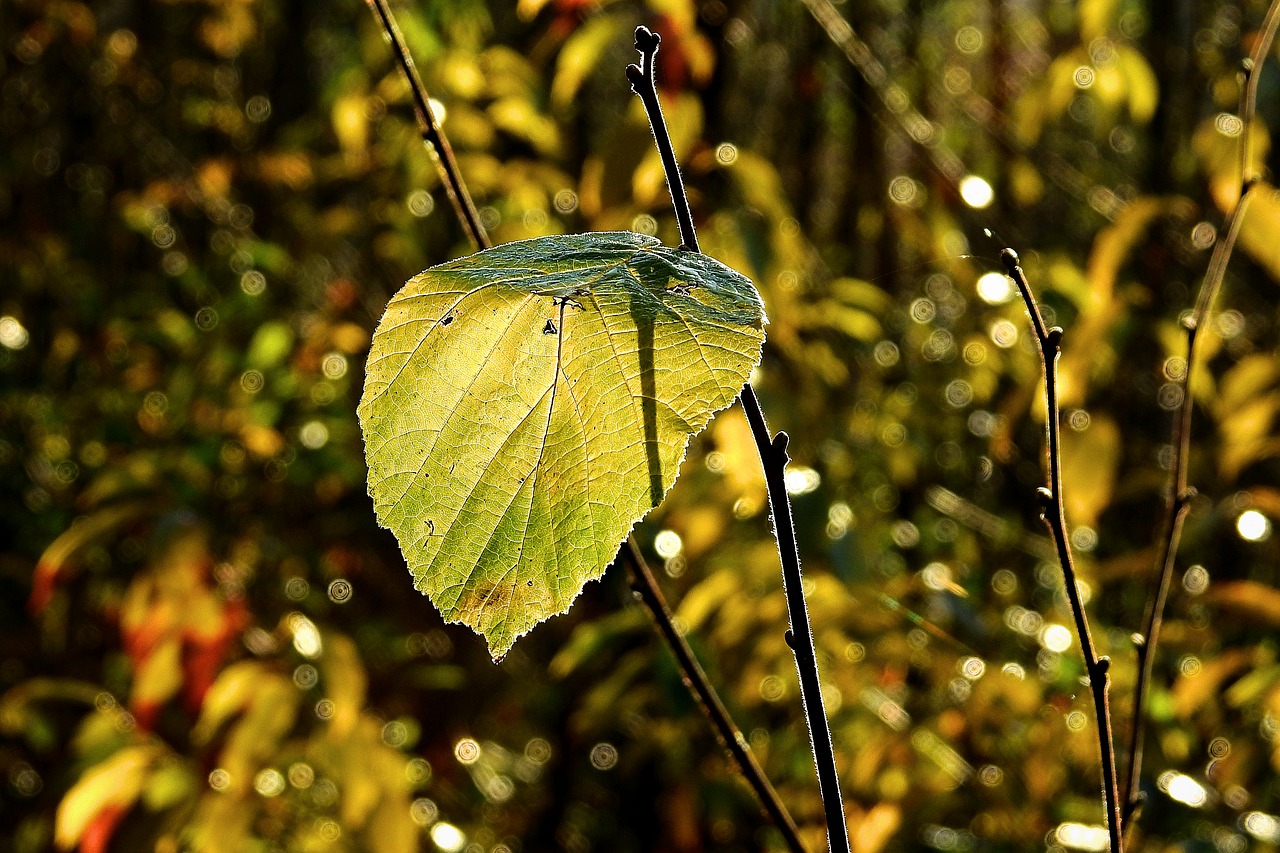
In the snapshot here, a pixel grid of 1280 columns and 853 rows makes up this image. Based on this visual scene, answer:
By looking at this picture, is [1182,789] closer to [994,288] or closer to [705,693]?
[994,288]

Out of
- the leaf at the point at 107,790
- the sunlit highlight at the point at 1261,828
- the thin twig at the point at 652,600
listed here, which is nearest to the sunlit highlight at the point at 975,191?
the sunlit highlight at the point at 1261,828

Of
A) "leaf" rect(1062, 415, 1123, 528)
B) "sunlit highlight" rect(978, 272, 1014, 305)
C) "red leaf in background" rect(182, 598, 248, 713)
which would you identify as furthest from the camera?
"red leaf in background" rect(182, 598, 248, 713)

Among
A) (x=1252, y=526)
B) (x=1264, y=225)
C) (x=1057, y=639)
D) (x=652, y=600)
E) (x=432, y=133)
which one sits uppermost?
(x=432, y=133)

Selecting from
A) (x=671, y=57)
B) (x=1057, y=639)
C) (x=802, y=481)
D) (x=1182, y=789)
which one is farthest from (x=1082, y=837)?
(x=671, y=57)

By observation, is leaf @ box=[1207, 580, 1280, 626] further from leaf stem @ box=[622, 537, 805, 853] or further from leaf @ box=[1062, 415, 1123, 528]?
leaf stem @ box=[622, 537, 805, 853]

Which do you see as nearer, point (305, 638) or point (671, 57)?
point (671, 57)

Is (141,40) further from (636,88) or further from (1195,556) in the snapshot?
(636,88)

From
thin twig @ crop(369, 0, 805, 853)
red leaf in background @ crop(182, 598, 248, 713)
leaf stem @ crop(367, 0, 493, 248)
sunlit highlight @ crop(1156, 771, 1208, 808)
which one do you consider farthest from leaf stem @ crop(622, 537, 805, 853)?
red leaf in background @ crop(182, 598, 248, 713)
